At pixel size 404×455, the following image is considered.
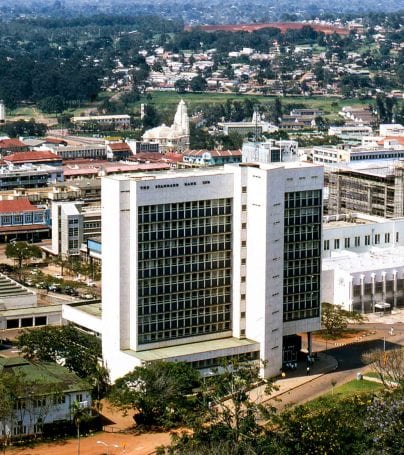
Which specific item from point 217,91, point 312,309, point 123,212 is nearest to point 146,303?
point 123,212

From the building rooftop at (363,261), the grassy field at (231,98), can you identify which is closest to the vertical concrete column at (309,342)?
the building rooftop at (363,261)

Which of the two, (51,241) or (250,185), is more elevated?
(250,185)

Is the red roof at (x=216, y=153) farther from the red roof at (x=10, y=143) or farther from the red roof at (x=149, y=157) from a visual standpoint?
the red roof at (x=10, y=143)

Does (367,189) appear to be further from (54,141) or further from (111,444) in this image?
(54,141)

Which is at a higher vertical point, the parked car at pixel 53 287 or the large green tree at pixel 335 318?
the large green tree at pixel 335 318

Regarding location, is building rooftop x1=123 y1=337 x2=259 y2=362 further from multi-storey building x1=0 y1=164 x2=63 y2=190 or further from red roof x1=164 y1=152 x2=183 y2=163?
red roof x1=164 y1=152 x2=183 y2=163

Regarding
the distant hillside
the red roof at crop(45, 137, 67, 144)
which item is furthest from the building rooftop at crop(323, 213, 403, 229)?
the distant hillside

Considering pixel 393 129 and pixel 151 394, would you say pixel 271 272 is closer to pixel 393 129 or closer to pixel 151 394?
pixel 151 394
